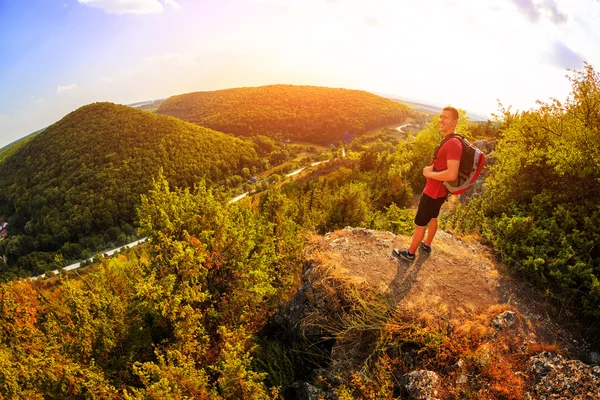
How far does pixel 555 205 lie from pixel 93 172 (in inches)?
4442

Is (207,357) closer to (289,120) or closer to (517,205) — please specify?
(517,205)

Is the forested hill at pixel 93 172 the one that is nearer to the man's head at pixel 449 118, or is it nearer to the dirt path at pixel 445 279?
the dirt path at pixel 445 279

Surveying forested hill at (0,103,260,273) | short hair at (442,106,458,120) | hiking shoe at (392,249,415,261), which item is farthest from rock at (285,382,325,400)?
forested hill at (0,103,260,273)

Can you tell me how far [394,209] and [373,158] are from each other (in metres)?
22.0

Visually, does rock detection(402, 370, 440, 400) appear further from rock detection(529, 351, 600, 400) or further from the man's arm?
the man's arm

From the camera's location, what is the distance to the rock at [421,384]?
4.14 meters

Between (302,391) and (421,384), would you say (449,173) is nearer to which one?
(421,384)

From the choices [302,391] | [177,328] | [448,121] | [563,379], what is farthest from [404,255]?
[177,328]

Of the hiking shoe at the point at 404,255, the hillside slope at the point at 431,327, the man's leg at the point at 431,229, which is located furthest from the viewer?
the hiking shoe at the point at 404,255

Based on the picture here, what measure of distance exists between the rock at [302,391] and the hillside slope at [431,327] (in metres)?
0.19

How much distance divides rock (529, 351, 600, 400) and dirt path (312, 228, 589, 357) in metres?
0.78

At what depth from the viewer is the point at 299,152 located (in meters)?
139

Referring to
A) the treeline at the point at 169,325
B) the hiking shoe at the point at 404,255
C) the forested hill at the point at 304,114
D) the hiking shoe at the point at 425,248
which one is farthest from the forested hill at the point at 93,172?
the hiking shoe at the point at 425,248

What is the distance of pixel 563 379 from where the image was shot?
12.7 ft
